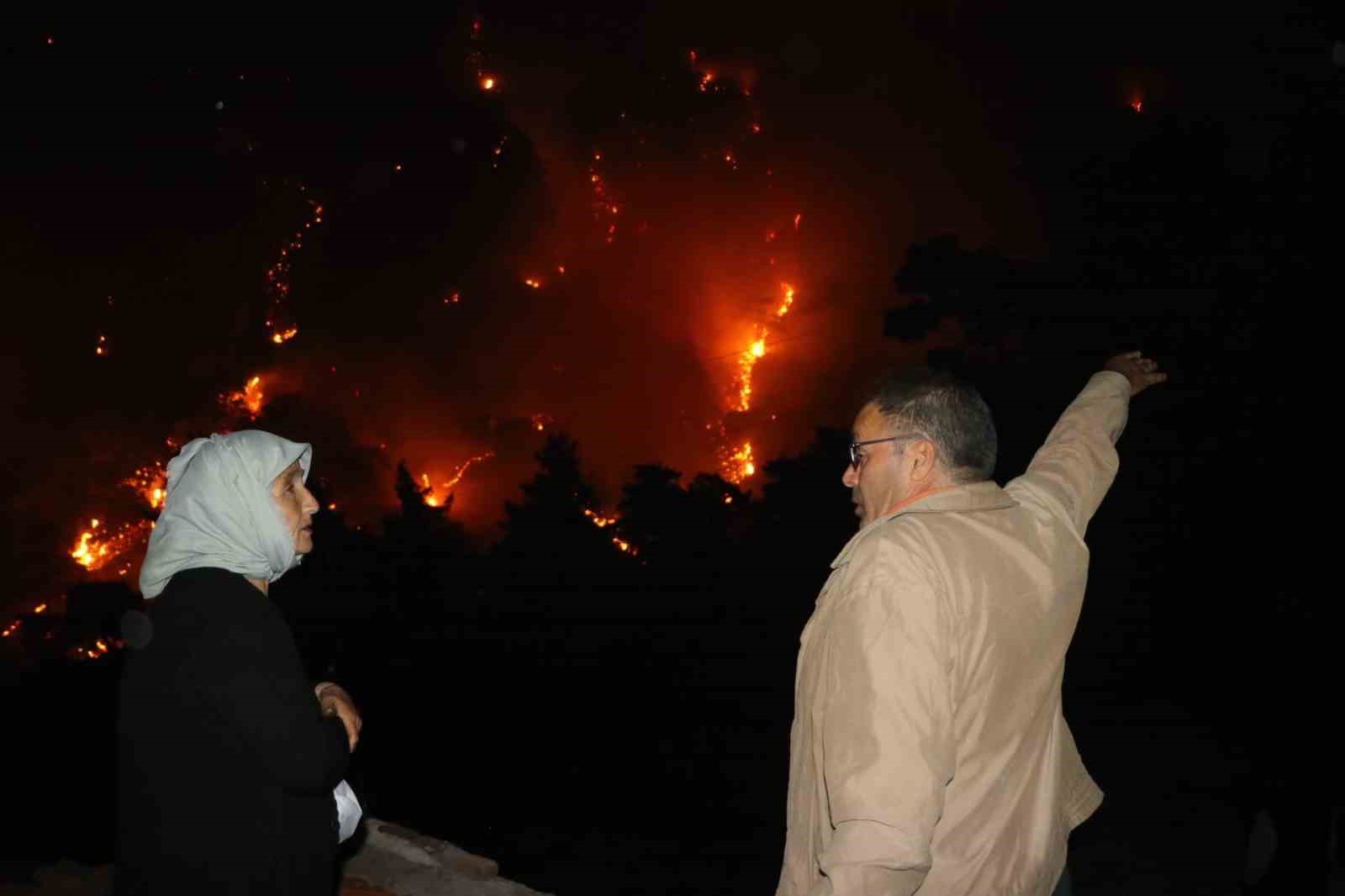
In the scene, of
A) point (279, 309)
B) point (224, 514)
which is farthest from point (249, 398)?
A: point (224, 514)

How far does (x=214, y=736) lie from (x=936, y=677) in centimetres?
155

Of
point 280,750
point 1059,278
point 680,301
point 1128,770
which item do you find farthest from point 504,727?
point 680,301

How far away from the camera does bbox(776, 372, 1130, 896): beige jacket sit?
1.57 m

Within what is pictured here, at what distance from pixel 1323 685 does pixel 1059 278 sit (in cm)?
492

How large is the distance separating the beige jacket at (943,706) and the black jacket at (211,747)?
1.13m

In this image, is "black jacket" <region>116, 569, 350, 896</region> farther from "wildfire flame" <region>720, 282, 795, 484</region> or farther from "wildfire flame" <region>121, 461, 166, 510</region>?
"wildfire flame" <region>121, 461, 166, 510</region>

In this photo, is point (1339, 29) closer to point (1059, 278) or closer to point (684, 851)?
point (1059, 278)

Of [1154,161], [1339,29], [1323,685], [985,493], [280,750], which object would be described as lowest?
[1323,685]

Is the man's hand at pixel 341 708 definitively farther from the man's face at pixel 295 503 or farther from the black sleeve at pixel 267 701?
the man's face at pixel 295 503

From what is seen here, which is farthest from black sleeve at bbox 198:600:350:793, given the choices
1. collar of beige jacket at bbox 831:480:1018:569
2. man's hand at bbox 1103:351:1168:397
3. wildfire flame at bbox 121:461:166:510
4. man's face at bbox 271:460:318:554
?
wildfire flame at bbox 121:461:166:510

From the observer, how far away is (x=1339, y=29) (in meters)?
7.64

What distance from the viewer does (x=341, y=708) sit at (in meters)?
2.32

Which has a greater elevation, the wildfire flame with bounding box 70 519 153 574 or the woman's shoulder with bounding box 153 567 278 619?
the woman's shoulder with bounding box 153 567 278 619

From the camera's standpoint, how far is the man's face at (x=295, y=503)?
232 centimetres
